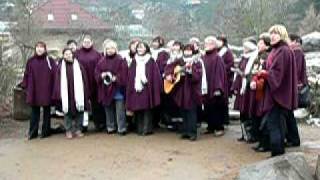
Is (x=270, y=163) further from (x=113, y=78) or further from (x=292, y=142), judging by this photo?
(x=113, y=78)

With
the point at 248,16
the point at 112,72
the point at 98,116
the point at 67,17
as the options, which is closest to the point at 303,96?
the point at 112,72

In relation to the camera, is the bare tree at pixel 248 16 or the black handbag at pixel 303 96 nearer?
the black handbag at pixel 303 96

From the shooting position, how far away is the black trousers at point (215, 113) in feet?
32.8

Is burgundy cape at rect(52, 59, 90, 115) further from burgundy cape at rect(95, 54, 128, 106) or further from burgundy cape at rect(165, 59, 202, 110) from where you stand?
burgundy cape at rect(165, 59, 202, 110)

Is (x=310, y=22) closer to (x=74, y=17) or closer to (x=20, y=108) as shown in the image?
(x=74, y=17)

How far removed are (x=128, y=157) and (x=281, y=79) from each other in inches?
90.8

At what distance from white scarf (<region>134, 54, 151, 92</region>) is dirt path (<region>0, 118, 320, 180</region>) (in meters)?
0.80

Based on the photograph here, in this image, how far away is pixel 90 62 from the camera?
10367mm

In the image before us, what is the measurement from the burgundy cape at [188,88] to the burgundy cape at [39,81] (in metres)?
1.86

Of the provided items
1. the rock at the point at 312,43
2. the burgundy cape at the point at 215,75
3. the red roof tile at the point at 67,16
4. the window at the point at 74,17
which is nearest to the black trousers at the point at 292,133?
the burgundy cape at the point at 215,75

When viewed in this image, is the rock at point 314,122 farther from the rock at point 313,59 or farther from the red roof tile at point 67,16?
the red roof tile at point 67,16

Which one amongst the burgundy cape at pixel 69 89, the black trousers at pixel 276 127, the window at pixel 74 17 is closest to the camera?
the black trousers at pixel 276 127

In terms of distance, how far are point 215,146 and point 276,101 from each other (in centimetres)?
156

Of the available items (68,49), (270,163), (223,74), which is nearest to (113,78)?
(68,49)
